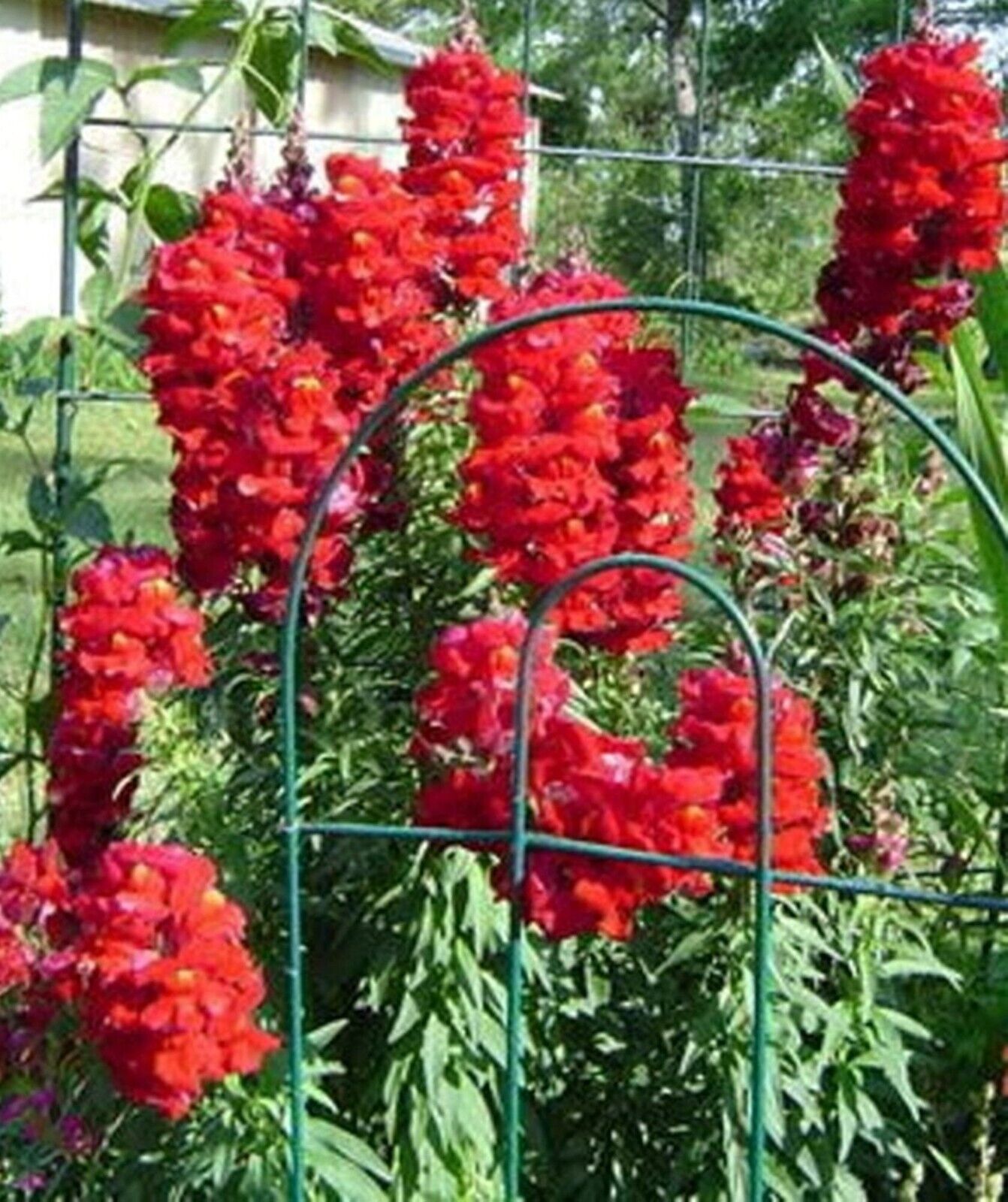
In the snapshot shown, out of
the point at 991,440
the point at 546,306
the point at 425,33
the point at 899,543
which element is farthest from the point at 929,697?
the point at 425,33

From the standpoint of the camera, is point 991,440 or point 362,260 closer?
point 362,260

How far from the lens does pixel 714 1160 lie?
222 cm

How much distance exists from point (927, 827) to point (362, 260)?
94 cm

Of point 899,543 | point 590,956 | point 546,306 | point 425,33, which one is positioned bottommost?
point 590,956

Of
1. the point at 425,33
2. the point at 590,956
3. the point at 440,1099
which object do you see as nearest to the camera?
the point at 440,1099

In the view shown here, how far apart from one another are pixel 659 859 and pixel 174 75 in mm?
1258

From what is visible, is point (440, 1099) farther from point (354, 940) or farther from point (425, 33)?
point (425, 33)

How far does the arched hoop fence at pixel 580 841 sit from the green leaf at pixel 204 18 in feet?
3.37

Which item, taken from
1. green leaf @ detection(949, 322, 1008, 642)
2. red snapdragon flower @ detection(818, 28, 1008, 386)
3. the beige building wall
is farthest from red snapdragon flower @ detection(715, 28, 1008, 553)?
the beige building wall

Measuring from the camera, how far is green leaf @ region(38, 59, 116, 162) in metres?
2.65

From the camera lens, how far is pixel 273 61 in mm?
2875

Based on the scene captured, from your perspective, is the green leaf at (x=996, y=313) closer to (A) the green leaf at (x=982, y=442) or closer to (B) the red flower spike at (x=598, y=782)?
(A) the green leaf at (x=982, y=442)

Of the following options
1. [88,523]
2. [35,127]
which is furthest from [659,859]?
[35,127]

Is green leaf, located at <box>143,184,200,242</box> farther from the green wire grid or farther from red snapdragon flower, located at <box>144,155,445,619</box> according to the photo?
the green wire grid
